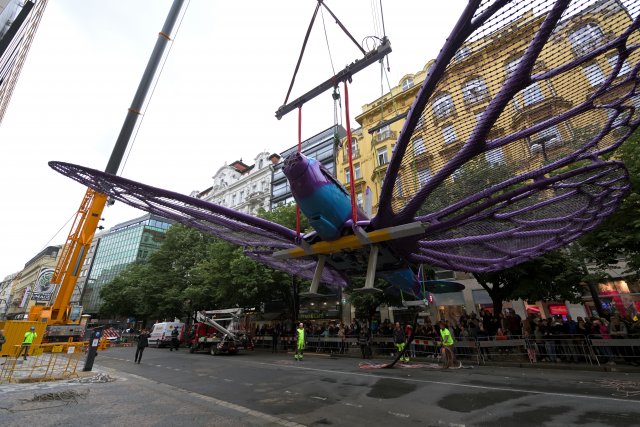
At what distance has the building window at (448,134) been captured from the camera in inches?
236

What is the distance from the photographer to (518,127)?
5871mm

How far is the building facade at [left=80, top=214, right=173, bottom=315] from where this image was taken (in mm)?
69438

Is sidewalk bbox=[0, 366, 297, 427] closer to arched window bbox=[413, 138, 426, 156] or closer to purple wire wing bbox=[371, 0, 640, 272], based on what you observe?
purple wire wing bbox=[371, 0, 640, 272]

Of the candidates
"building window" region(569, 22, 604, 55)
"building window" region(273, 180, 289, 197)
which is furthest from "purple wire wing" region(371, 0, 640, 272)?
"building window" region(273, 180, 289, 197)

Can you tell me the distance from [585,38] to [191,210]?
27.0 feet

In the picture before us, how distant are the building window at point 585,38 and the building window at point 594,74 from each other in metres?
0.41

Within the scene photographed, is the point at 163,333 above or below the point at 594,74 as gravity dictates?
below

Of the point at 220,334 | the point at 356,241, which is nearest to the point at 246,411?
the point at 356,241

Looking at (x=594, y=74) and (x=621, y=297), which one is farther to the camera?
(x=621, y=297)

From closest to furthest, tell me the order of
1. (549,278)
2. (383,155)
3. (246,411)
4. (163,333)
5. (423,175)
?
(246,411), (423,175), (549,278), (383,155), (163,333)

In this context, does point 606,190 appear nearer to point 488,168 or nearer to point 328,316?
point 488,168

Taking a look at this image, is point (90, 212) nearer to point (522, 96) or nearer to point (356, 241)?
point (356, 241)

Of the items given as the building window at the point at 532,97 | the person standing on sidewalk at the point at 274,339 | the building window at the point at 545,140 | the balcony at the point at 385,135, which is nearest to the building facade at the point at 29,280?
the person standing on sidewalk at the point at 274,339

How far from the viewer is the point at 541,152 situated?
7242 millimetres
